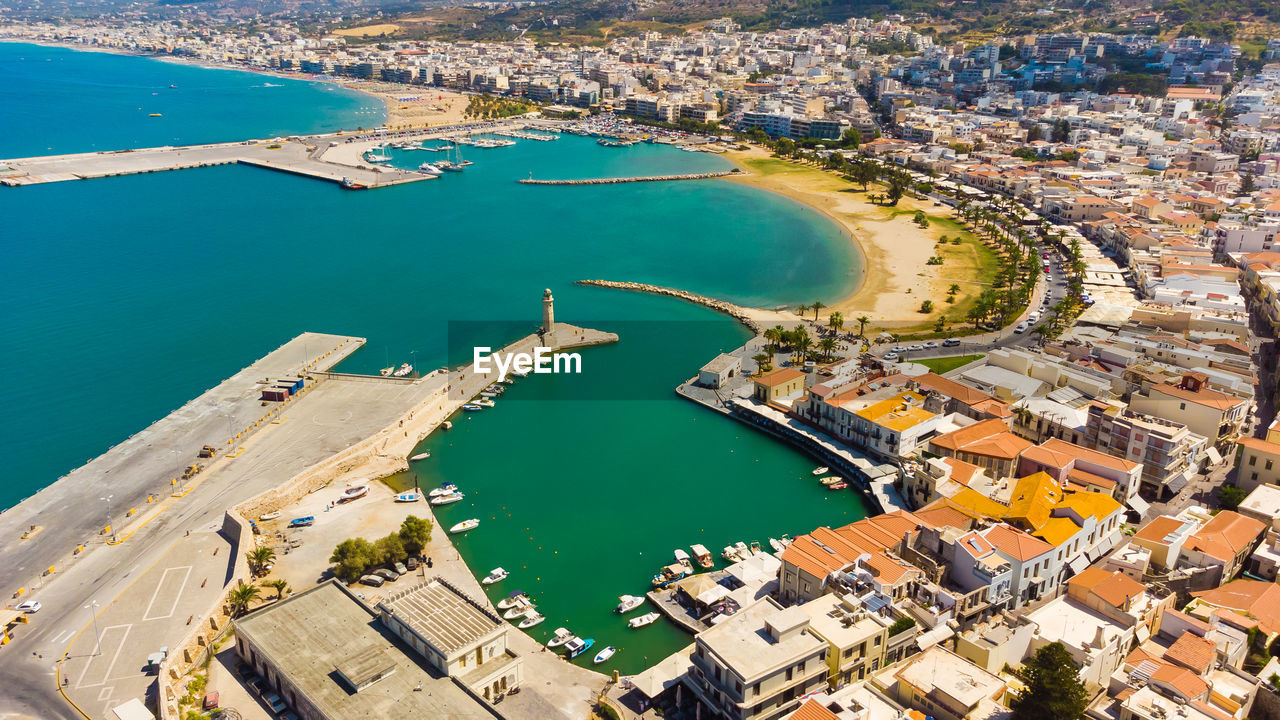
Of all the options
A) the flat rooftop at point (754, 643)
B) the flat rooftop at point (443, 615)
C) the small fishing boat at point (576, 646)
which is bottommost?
the small fishing boat at point (576, 646)

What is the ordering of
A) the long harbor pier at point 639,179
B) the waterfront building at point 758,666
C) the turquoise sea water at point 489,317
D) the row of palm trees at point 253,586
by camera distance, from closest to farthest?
1. the waterfront building at point 758,666
2. the row of palm trees at point 253,586
3. the turquoise sea water at point 489,317
4. the long harbor pier at point 639,179

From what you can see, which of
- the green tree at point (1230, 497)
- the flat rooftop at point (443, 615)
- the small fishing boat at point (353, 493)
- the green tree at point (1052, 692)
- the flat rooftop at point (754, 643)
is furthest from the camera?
the small fishing boat at point (353, 493)

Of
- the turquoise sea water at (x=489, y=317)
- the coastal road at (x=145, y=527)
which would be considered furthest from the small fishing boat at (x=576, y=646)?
the coastal road at (x=145, y=527)

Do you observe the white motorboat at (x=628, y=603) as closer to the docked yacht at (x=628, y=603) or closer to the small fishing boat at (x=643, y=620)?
the docked yacht at (x=628, y=603)

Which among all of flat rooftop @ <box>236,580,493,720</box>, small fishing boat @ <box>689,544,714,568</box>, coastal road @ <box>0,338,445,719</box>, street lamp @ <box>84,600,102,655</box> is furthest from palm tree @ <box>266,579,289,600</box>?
small fishing boat @ <box>689,544,714,568</box>

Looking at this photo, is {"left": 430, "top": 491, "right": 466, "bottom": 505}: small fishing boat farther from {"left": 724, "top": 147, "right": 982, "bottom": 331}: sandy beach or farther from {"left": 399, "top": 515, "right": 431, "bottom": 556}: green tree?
{"left": 724, "top": 147, "right": 982, "bottom": 331}: sandy beach

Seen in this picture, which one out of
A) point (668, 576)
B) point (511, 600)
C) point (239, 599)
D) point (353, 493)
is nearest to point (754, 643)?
point (668, 576)
